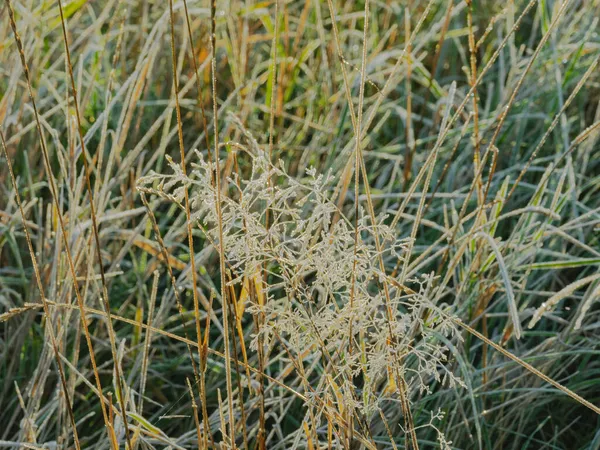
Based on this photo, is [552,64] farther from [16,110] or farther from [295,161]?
[16,110]

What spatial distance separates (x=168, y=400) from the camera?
4.11 ft

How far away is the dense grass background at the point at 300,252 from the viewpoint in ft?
2.52

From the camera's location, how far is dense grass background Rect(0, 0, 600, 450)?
0.77 meters

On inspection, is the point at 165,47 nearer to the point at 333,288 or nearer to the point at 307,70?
the point at 307,70

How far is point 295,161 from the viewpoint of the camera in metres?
1.62

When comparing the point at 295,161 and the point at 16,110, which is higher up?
the point at 16,110

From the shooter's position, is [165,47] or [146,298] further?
[165,47]

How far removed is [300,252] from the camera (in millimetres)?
752

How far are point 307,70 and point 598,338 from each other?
893mm

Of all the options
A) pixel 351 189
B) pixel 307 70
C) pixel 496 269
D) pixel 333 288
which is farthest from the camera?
pixel 307 70

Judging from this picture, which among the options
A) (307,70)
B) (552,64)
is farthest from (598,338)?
(307,70)

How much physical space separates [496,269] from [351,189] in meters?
0.46

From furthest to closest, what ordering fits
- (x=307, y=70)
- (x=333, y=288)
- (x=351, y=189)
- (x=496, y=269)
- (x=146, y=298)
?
(x=307, y=70) → (x=351, y=189) → (x=146, y=298) → (x=496, y=269) → (x=333, y=288)

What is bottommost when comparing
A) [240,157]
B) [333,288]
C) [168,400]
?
[168,400]
